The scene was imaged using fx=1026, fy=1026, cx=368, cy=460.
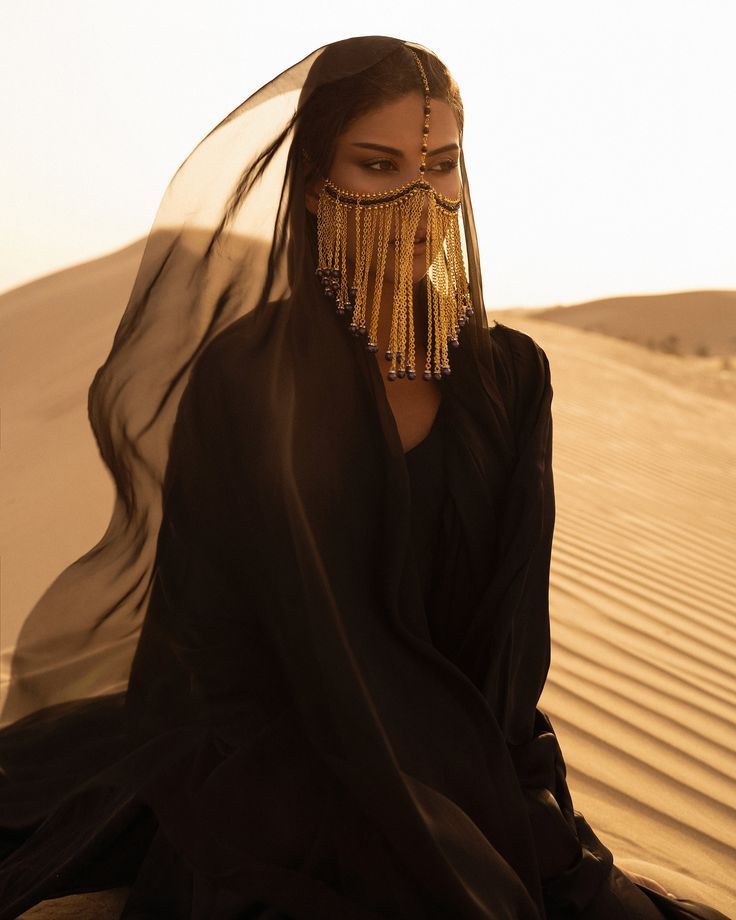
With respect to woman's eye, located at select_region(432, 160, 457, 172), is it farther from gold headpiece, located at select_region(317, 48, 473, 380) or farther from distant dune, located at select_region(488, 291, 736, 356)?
distant dune, located at select_region(488, 291, 736, 356)

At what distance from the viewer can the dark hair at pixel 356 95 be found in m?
1.94

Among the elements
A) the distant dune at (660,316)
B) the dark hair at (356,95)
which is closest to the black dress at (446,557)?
the dark hair at (356,95)

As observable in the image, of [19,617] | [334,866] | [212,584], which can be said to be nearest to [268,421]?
[212,584]

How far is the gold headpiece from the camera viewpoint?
6.49 ft

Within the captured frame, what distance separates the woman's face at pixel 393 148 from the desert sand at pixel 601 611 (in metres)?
1.01

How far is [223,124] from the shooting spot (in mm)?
2080

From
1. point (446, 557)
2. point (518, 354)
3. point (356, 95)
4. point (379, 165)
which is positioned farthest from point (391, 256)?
point (446, 557)

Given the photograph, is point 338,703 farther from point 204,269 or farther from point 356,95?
point 356,95

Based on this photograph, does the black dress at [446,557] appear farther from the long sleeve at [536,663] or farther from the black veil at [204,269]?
the black veil at [204,269]

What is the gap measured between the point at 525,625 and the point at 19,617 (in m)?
1.28

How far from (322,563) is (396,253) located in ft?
2.10

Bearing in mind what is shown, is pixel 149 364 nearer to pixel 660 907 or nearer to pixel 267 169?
pixel 267 169

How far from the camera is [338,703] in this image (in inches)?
69.3

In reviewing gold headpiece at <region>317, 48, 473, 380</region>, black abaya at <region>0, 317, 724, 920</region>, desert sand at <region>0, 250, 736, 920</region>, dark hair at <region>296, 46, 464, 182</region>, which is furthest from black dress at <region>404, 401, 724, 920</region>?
dark hair at <region>296, 46, 464, 182</region>
